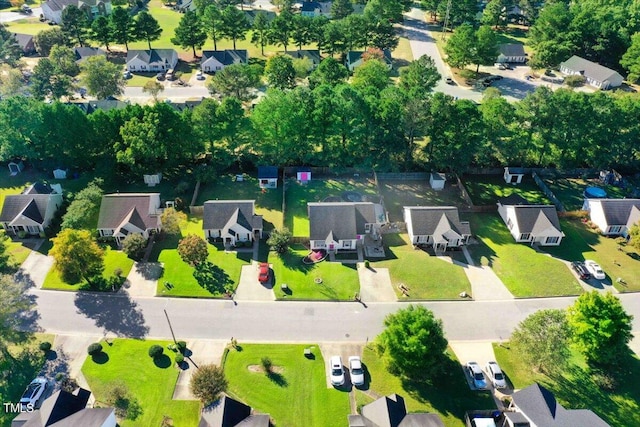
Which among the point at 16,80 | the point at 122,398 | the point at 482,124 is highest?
the point at 482,124

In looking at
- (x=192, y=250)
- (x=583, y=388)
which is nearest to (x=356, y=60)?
(x=192, y=250)

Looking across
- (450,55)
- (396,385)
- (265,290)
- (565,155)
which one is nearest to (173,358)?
(265,290)

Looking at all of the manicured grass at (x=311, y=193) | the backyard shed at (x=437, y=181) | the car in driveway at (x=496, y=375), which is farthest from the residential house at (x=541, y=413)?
the backyard shed at (x=437, y=181)

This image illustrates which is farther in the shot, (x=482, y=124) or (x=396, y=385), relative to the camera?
(x=482, y=124)

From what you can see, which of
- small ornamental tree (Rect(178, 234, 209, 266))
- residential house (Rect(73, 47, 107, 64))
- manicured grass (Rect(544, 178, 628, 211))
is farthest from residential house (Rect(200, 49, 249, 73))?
manicured grass (Rect(544, 178, 628, 211))

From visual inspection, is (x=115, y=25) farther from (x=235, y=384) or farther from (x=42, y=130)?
(x=235, y=384)

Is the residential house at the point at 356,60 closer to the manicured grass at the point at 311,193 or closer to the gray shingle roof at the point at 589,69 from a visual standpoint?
the gray shingle roof at the point at 589,69

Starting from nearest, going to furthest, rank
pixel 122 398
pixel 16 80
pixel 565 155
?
pixel 122 398, pixel 565 155, pixel 16 80

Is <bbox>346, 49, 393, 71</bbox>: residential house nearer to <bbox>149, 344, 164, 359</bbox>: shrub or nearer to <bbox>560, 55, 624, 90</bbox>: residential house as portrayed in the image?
<bbox>560, 55, 624, 90</bbox>: residential house
